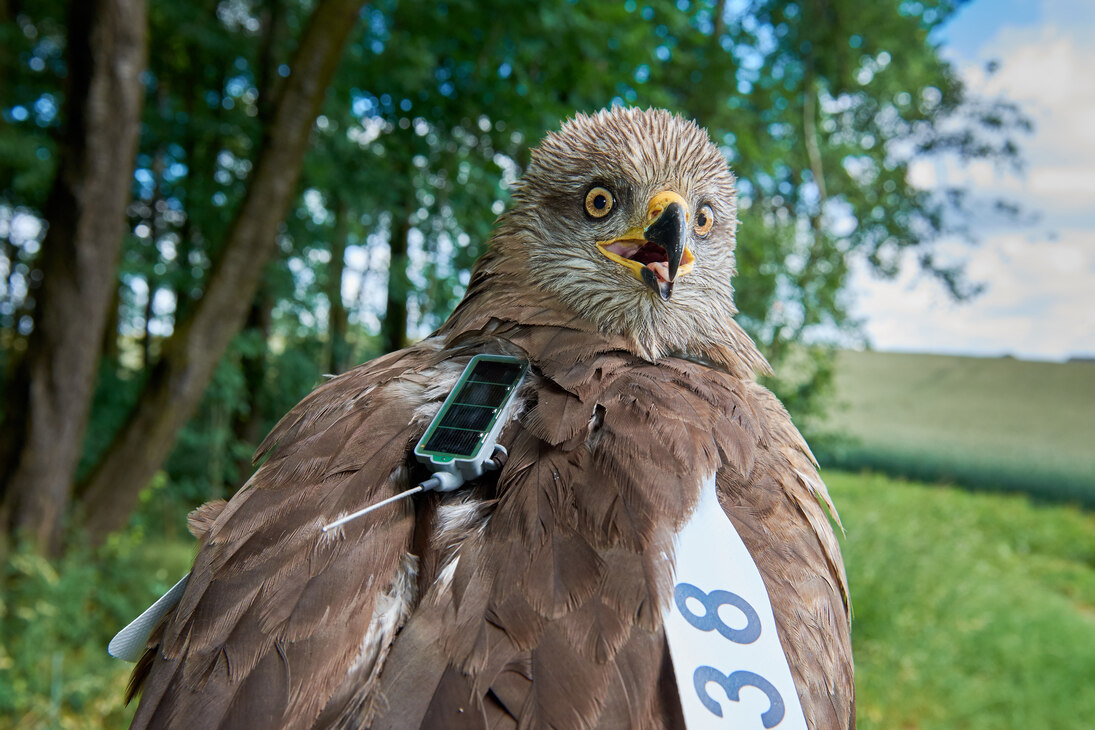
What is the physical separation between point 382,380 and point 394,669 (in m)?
0.60

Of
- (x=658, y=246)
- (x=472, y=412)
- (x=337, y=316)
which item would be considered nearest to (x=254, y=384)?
(x=337, y=316)

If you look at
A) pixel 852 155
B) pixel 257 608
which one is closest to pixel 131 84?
pixel 257 608

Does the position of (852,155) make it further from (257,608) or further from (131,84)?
(257,608)

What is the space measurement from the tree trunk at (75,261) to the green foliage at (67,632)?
0.30 m

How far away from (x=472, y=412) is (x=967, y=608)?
265 inches

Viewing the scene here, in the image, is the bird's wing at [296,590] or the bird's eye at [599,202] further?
the bird's eye at [599,202]

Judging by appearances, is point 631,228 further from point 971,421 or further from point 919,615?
point 971,421

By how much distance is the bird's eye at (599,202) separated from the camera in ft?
5.86

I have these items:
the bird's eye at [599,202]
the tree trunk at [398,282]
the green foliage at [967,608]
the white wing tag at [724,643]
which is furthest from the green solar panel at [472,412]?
the green foliage at [967,608]

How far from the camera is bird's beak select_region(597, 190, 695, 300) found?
166cm

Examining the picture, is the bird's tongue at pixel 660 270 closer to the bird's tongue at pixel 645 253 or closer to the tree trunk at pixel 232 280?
the bird's tongue at pixel 645 253

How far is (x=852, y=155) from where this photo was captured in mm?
9172

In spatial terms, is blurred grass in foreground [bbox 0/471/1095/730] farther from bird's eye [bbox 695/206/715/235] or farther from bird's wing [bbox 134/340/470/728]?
bird's eye [bbox 695/206/715/235]

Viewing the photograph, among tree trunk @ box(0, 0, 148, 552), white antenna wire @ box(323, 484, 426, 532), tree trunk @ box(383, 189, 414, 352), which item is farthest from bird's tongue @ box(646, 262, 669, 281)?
tree trunk @ box(383, 189, 414, 352)
